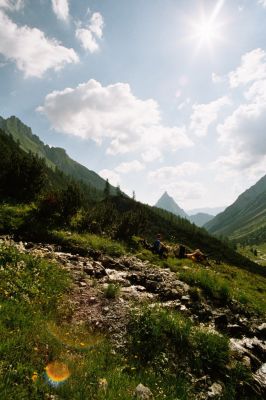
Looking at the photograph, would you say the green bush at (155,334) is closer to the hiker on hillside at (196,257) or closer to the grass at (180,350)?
the grass at (180,350)

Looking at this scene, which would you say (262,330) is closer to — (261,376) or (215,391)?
(261,376)

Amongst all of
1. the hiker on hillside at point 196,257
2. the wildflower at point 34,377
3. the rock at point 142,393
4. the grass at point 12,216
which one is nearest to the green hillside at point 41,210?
the grass at point 12,216

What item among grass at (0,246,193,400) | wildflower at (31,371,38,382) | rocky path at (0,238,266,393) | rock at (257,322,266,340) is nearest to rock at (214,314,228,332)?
rocky path at (0,238,266,393)

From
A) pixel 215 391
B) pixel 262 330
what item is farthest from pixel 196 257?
pixel 215 391

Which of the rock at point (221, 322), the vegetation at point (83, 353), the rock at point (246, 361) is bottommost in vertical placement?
the vegetation at point (83, 353)

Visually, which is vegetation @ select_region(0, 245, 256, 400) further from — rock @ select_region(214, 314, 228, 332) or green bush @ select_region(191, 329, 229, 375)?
rock @ select_region(214, 314, 228, 332)

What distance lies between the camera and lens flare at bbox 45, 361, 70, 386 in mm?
5602

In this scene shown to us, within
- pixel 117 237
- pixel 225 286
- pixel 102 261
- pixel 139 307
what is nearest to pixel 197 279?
pixel 225 286

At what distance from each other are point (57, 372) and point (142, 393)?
1.62m

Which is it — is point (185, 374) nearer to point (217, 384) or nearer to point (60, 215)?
point (217, 384)

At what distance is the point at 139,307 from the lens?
9594 millimetres

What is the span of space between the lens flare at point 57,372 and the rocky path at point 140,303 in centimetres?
198

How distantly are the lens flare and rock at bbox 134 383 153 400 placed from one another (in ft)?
4.27

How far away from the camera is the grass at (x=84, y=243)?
17.0m
